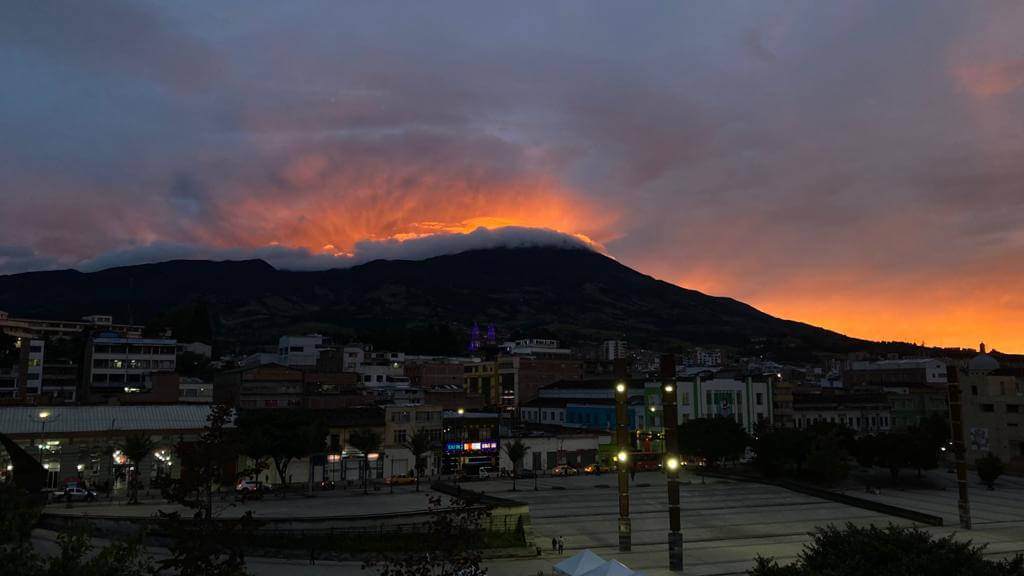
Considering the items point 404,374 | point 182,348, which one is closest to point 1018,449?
point 404,374

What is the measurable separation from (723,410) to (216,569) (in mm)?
77816

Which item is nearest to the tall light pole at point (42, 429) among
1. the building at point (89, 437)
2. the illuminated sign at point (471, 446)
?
the building at point (89, 437)

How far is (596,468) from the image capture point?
75.3 metres

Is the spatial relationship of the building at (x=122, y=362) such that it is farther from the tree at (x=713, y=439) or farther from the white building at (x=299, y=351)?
the tree at (x=713, y=439)

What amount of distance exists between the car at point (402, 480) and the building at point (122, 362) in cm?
5348

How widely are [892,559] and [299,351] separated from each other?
11711cm

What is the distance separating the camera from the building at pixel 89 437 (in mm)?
54469

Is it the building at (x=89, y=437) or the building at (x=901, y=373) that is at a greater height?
the building at (x=901, y=373)

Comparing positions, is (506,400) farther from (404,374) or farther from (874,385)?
(874,385)

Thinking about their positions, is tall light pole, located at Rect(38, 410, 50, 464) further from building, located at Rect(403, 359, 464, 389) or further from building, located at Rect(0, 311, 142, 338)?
building, located at Rect(0, 311, 142, 338)

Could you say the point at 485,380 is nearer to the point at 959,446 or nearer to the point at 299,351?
the point at 299,351

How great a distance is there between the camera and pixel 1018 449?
249ft

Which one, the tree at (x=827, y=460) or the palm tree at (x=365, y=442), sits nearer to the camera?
the palm tree at (x=365, y=442)

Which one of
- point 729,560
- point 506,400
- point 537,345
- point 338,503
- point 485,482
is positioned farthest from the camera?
point 537,345
